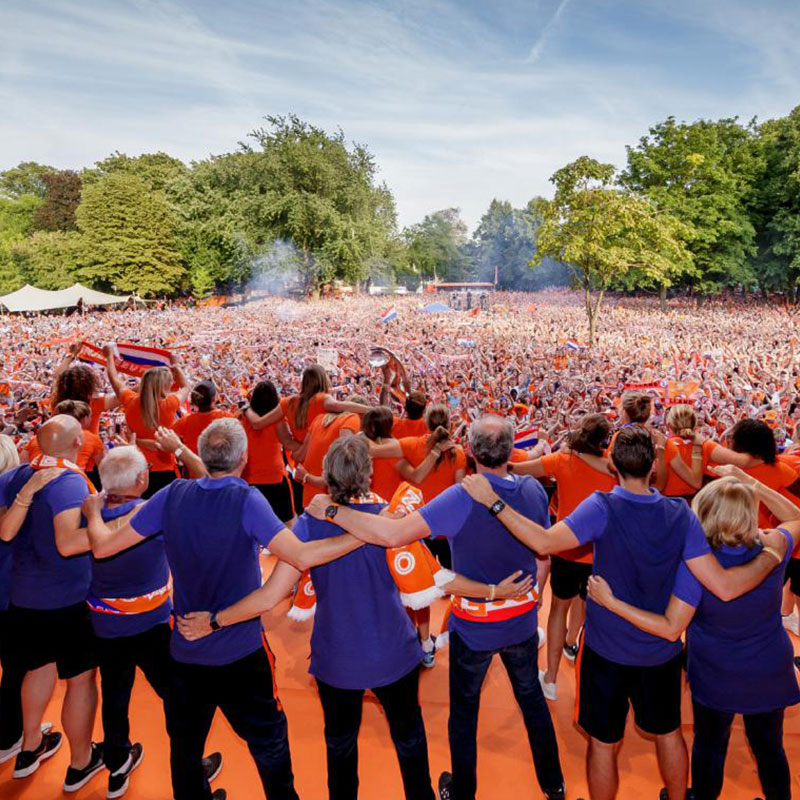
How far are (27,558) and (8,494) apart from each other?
1.03ft

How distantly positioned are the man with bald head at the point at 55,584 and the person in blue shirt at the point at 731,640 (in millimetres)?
2295

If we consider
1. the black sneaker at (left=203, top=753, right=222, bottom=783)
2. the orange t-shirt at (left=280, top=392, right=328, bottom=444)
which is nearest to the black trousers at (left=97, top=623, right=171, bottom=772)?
the black sneaker at (left=203, top=753, right=222, bottom=783)

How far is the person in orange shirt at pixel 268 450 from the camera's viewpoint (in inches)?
170

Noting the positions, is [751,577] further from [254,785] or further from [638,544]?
[254,785]

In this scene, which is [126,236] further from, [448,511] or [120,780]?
[448,511]

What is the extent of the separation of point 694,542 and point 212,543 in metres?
1.81

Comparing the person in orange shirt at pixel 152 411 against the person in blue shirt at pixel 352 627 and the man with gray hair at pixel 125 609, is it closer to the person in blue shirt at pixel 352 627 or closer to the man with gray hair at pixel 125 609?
the man with gray hair at pixel 125 609

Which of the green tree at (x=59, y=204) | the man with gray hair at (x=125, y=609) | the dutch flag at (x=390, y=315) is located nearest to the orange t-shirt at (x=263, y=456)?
the man with gray hair at (x=125, y=609)

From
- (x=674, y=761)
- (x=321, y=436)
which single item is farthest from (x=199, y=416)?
(x=674, y=761)

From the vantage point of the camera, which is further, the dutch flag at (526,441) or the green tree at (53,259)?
the green tree at (53,259)

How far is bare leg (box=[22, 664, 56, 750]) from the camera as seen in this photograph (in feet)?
9.05

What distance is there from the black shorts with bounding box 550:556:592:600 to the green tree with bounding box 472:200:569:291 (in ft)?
172

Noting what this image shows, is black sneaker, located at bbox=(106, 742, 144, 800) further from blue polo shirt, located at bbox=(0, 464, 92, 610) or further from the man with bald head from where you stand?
blue polo shirt, located at bbox=(0, 464, 92, 610)

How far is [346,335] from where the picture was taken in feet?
50.4
